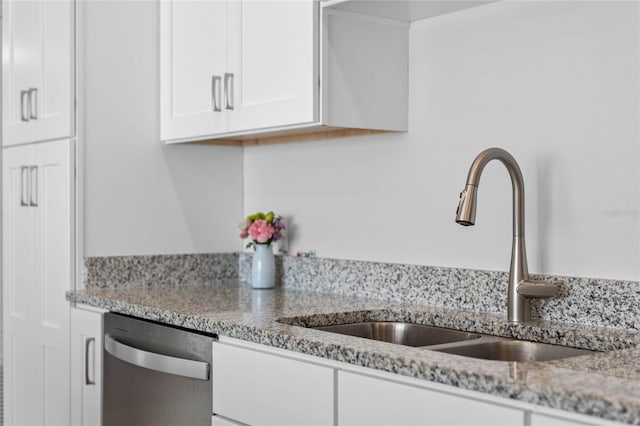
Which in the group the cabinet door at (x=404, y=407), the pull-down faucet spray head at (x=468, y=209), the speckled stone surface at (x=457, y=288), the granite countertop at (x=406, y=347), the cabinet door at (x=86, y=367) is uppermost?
the pull-down faucet spray head at (x=468, y=209)

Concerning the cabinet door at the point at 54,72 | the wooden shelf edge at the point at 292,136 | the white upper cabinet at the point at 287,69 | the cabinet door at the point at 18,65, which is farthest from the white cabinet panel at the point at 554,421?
the cabinet door at the point at 18,65

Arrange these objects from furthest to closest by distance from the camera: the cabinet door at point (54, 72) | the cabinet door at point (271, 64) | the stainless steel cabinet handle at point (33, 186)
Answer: the stainless steel cabinet handle at point (33, 186) < the cabinet door at point (54, 72) < the cabinet door at point (271, 64)

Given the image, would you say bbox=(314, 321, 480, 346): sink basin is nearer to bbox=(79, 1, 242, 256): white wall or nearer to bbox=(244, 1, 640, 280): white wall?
bbox=(244, 1, 640, 280): white wall

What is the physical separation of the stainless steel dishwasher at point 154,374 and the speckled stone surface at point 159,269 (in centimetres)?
28

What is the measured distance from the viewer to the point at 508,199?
6.93 feet

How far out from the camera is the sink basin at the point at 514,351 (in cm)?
178

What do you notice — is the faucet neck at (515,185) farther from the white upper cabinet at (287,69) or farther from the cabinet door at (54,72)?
the cabinet door at (54,72)

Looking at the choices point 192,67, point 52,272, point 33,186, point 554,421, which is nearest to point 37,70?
point 33,186

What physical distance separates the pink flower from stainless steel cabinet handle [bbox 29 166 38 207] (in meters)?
0.80

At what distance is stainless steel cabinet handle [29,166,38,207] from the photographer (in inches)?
114

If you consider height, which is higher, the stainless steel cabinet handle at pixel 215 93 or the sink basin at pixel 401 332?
the stainless steel cabinet handle at pixel 215 93

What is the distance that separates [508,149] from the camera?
2094mm

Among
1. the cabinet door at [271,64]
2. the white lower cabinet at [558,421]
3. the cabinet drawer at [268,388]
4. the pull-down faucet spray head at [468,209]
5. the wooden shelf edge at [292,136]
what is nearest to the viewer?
the white lower cabinet at [558,421]

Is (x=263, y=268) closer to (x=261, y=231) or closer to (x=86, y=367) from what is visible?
(x=261, y=231)
